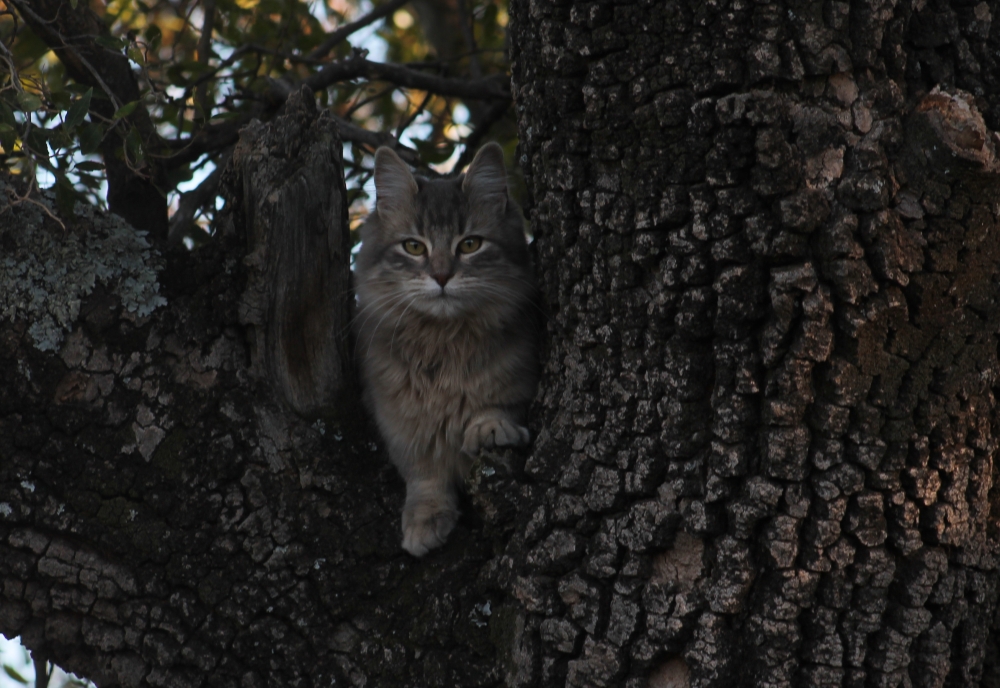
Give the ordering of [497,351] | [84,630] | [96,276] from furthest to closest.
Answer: [497,351]
[96,276]
[84,630]

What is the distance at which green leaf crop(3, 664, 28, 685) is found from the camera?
11.1 ft

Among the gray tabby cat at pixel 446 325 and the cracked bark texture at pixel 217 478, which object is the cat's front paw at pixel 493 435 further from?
the cracked bark texture at pixel 217 478

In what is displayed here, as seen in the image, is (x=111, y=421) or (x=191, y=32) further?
(x=191, y=32)

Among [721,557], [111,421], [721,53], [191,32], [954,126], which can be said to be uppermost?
[191,32]

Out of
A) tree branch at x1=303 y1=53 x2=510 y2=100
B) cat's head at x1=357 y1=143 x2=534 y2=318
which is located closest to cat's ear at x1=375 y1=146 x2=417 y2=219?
cat's head at x1=357 y1=143 x2=534 y2=318

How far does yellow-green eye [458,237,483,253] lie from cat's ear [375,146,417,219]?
10.7 inches

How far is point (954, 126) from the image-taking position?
6.11 ft

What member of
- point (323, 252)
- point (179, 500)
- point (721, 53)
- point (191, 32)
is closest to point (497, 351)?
point (323, 252)

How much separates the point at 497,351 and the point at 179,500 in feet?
3.97

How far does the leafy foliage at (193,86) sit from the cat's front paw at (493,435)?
54.4 inches

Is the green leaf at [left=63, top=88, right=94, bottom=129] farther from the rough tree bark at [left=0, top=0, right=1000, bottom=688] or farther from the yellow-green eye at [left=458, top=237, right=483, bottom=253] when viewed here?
the yellow-green eye at [left=458, top=237, right=483, bottom=253]

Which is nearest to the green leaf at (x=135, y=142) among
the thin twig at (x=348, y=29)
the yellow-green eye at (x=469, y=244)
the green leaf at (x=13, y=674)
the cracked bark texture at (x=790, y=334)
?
the yellow-green eye at (x=469, y=244)

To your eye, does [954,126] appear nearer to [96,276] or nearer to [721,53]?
[721,53]

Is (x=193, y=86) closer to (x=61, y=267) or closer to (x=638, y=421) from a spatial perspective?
(x=61, y=267)
